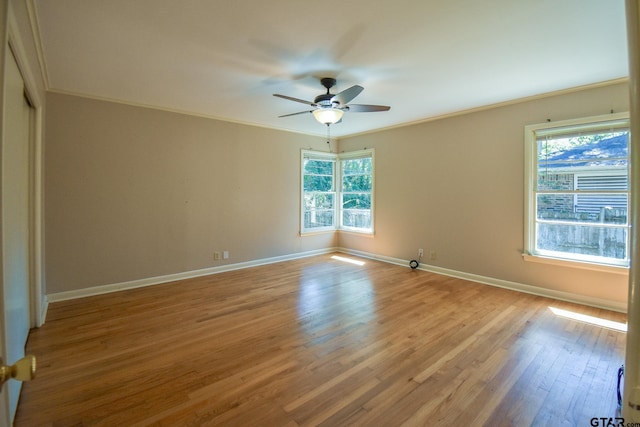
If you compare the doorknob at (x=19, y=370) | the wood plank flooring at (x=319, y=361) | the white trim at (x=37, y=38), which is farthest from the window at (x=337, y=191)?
the doorknob at (x=19, y=370)

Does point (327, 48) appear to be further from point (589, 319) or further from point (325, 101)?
point (589, 319)

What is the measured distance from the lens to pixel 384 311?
344cm

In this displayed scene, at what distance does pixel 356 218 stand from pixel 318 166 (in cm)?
138

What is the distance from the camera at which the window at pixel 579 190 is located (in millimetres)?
3471

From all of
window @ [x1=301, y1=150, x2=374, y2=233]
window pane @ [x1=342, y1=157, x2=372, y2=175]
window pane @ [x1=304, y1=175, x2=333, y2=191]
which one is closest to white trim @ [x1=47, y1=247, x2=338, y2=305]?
window @ [x1=301, y1=150, x2=374, y2=233]

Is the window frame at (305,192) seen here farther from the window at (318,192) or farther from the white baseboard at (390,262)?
the white baseboard at (390,262)

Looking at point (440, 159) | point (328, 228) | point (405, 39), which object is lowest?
point (328, 228)

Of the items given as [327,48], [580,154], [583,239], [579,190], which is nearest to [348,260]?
[583,239]

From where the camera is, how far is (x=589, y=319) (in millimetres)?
3242

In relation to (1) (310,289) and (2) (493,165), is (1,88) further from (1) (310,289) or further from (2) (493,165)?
(2) (493,165)

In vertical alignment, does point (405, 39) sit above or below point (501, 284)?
above

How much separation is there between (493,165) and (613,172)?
125 centimetres

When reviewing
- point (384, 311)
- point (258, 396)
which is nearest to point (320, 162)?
point (384, 311)

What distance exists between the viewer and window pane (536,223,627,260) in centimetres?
353
